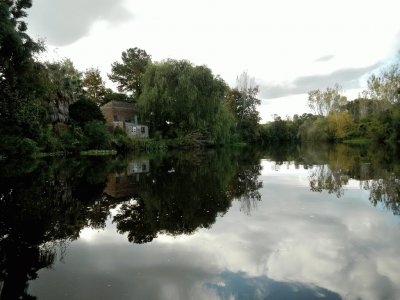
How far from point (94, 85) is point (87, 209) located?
2298 inches

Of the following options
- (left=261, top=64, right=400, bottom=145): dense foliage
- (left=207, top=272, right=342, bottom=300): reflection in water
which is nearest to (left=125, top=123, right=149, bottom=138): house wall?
(left=261, top=64, right=400, bottom=145): dense foliage

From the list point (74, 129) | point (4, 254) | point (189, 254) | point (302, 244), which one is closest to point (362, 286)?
point (302, 244)

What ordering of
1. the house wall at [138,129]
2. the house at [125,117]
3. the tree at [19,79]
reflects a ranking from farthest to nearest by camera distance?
the house at [125,117], the house wall at [138,129], the tree at [19,79]

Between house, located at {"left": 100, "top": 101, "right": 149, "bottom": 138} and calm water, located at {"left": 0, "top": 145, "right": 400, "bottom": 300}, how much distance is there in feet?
129

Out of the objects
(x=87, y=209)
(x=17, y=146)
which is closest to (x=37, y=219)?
(x=87, y=209)

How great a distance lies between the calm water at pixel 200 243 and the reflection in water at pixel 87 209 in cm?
3

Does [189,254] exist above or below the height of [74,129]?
below

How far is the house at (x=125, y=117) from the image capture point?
51250 mm

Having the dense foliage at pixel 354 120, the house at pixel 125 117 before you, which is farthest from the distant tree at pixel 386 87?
the house at pixel 125 117

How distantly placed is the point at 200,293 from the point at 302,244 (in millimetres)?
2638

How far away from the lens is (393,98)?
57750 millimetres

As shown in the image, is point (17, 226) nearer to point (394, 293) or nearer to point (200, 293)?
point (200, 293)

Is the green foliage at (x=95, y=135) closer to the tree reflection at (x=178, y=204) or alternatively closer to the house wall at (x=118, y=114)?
the house wall at (x=118, y=114)

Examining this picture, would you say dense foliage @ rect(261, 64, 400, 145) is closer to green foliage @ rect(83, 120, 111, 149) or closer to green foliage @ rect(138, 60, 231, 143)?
green foliage @ rect(138, 60, 231, 143)
